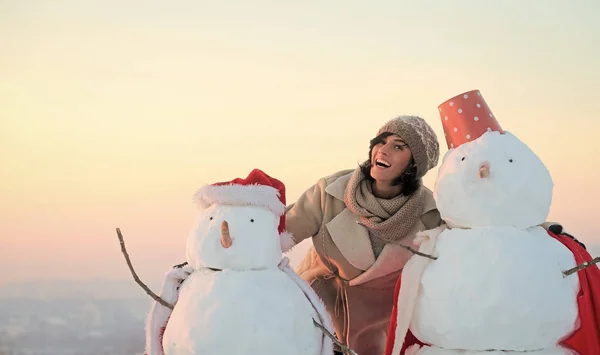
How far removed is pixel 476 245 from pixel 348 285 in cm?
74

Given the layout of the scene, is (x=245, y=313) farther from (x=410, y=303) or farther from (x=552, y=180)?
(x=552, y=180)

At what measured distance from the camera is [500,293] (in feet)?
5.21

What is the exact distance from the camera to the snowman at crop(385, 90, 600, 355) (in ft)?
5.24

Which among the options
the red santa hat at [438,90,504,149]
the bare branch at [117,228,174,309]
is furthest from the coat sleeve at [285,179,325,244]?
the bare branch at [117,228,174,309]

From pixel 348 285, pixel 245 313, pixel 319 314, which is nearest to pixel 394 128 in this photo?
pixel 348 285

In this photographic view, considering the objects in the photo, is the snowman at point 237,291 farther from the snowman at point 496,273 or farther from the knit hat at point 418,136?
the knit hat at point 418,136

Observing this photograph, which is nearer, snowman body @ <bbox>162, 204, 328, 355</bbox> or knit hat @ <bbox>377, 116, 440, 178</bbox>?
snowman body @ <bbox>162, 204, 328, 355</bbox>

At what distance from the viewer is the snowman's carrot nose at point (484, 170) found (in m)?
1.64

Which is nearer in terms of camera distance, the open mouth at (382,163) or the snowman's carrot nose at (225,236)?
the snowman's carrot nose at (225,236)

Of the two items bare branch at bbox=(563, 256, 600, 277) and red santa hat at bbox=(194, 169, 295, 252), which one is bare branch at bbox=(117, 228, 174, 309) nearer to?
red santa hat at bbox=(194, 169, 295, 252)

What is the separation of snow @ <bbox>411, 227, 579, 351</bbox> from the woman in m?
0.48

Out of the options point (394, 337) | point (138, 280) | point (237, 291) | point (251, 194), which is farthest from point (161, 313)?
point (394, 337)

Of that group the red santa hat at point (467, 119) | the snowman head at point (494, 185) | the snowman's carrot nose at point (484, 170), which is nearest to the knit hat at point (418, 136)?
the red santa hat at point (467, 119)

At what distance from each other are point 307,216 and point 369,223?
0.77 feet
